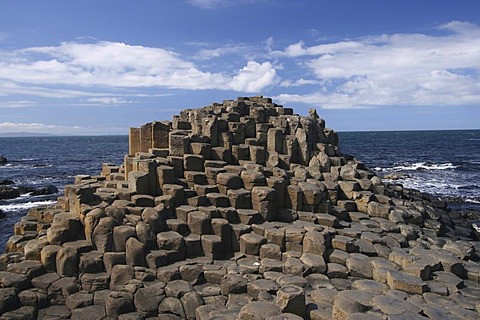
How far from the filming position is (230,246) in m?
10.4

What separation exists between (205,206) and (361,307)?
17.6 ft

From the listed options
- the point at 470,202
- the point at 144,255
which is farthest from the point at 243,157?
the point at 470,202

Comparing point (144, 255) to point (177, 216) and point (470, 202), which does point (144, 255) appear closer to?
point (177, 216)

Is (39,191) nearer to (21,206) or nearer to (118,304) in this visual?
(21,206)

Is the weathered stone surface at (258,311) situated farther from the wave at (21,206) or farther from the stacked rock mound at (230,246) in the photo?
the wave at (21,206)

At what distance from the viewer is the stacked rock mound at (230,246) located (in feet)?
26.6

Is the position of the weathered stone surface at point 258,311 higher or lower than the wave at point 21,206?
higher

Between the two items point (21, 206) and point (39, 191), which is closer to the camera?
point (21, 206)

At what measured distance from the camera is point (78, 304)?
333 inches

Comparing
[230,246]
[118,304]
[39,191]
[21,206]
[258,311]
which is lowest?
[21,206]

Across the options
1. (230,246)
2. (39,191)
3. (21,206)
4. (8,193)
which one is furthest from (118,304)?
(39,191)

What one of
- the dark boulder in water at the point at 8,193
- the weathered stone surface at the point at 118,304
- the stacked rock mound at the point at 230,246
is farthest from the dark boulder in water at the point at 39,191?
the weathered stone surface at the point at 118,304

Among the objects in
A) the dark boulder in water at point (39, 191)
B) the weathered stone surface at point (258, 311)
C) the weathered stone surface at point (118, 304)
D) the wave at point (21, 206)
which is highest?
the weathered stone surface at point (258, 311)

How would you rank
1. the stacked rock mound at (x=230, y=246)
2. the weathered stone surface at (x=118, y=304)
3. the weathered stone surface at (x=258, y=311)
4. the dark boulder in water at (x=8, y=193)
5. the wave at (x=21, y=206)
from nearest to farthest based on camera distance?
1. the weathered stone surface at (x=258, y=311)
2. the stacked rock mound at (x=230, y=246)
3. the weathered stone surface at (x=118, y=304)
4. the wave at (x=21, y=206)
5. the dark boulder in water at (x=8, y=193)
